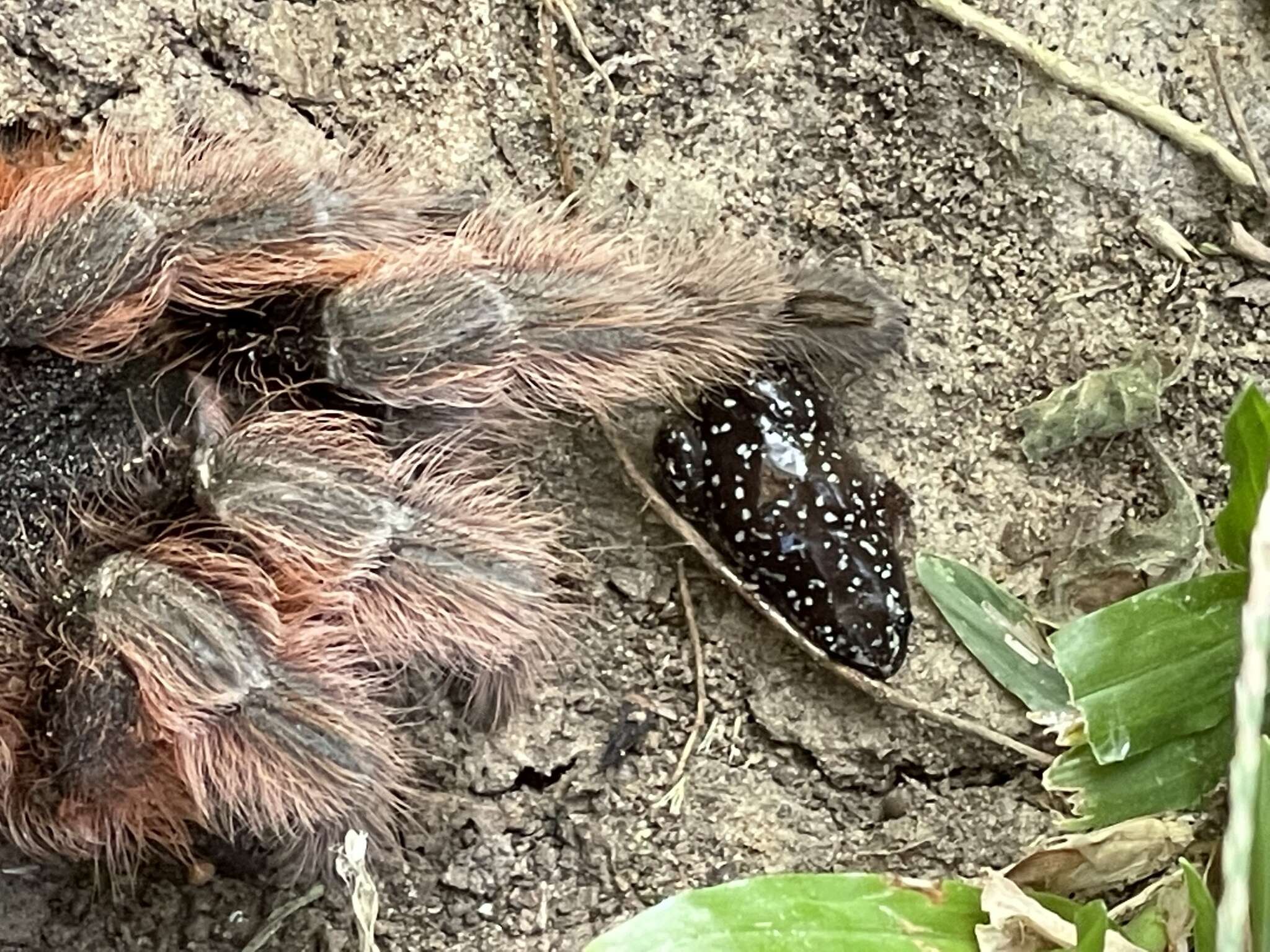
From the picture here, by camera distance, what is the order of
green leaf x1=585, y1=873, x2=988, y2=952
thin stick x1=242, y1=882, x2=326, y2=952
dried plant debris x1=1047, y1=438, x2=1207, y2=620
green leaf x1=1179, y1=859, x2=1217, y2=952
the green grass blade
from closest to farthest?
the green grass blade, green leaf x1=1179, y1=859, x2=1217, y2=952, green leaf x1=585, y1=873, x2=988, y2=952, thin stick x1=242, y1=882, x2=326, y2=952, dried plant debris x1=1047, y1=438, x2=1207, y2=620

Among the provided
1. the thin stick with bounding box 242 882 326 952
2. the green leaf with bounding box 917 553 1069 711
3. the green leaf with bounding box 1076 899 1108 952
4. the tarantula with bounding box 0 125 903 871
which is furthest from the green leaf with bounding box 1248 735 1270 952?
the thin stick with bounding box 242 882 326 952

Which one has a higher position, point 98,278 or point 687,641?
point 98,278

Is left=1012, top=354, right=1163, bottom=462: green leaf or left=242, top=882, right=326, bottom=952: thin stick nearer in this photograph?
left=242, top=882, right=326, bottom=952: thin stick

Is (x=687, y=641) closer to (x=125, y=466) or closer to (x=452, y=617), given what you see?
(x=452, y=617)

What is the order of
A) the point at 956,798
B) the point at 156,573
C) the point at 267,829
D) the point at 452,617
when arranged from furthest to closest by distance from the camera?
1. the point at 956,798
2. the point at 267,829
3. the point at 452,617
4. the point at 156,573

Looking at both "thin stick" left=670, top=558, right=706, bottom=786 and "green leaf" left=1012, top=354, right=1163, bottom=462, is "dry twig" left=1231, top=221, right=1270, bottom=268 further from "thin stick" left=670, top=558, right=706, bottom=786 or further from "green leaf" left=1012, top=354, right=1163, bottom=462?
"thin stick" left=670, top=558, right=706, bottom=786

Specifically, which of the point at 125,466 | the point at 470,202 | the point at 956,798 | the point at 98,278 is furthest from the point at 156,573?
the point at 956,798
